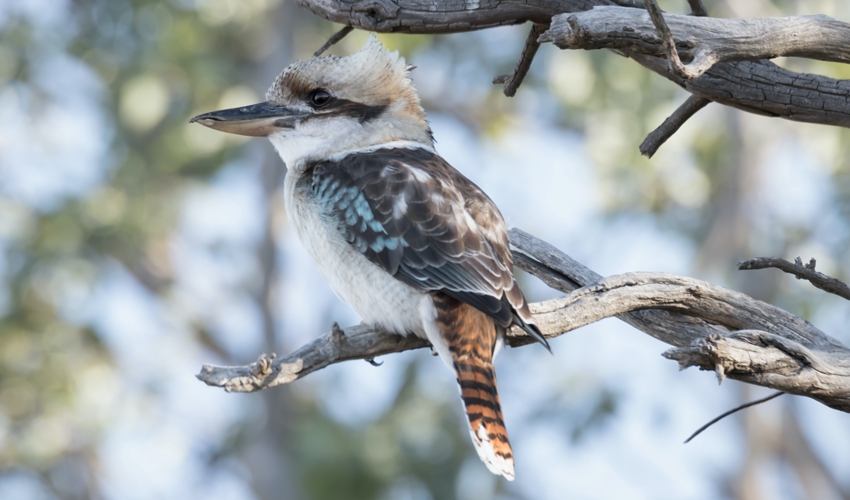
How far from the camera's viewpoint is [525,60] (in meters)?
2.50

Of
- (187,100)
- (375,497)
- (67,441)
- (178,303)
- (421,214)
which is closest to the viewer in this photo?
(421,214)

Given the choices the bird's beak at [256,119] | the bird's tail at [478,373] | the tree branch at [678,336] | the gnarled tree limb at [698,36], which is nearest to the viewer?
the gnarled tree limb at [698,36]

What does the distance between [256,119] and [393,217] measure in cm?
68

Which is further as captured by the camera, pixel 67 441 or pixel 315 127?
pixel 67 441

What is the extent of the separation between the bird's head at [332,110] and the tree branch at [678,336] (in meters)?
0.72

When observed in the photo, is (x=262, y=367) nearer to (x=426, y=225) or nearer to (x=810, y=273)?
(x=426, y=225)

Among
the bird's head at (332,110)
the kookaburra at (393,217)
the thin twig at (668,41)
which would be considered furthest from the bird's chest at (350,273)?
the thin twig at (668,41)

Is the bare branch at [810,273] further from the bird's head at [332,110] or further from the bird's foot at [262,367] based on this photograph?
the bird's head at [332,110]

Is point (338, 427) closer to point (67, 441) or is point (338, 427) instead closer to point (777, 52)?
point (67, 441)

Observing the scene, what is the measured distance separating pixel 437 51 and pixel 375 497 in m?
3.60

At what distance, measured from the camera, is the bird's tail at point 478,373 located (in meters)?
2.33

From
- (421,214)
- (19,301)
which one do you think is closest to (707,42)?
(421,214)

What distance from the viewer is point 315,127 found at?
2.99 m

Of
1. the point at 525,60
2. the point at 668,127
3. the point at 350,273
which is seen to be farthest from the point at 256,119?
the point at 668,127
